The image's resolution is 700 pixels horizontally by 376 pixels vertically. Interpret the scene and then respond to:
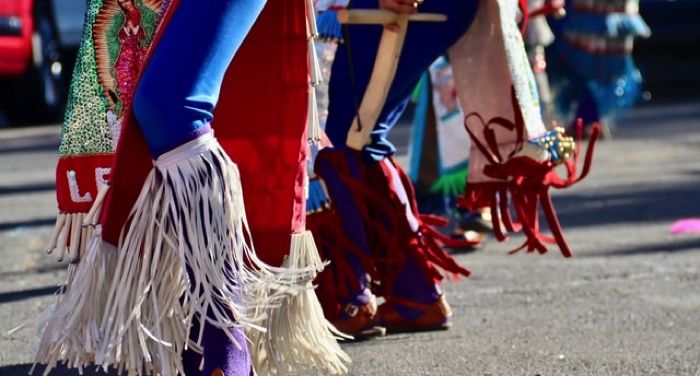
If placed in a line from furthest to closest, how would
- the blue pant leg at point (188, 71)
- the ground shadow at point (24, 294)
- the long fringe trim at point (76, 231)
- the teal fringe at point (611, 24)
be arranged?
the teal fringe at point (611, 24), the ground shadow at point (24, 294), the long fringe trim at point (76, 231), the blue pant leg at point (188, 71)

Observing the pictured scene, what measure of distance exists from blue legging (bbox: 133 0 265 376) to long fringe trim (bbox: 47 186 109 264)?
22cm

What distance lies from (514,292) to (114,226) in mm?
2206

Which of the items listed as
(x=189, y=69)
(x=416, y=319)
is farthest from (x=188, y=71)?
(x=416, y=319)

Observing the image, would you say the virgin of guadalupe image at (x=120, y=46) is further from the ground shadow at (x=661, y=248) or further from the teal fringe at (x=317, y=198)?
the ground shadow at (x=661, y=248)

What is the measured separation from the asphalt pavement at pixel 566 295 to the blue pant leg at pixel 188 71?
1147 millimetres

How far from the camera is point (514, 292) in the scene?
4.80 metres

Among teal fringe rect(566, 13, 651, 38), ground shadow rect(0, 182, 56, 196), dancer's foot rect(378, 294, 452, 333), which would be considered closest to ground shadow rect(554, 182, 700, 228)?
teal fringe rect(566, 13, 651, 38)

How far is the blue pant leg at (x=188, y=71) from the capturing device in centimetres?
273

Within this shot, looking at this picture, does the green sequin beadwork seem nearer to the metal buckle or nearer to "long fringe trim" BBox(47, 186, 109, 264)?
"long fringe trim" BBox(47, 186, 109, 264)

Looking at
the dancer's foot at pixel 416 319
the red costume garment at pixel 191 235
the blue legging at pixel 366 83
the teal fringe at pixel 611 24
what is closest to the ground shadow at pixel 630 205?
the teal fringe at pixel 611 24

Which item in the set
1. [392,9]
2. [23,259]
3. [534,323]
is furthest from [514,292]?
[23,259]

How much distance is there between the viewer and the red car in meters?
11.3

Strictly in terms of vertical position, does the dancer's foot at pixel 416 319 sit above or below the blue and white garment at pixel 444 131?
below

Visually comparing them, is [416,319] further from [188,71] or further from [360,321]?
[188,71]
